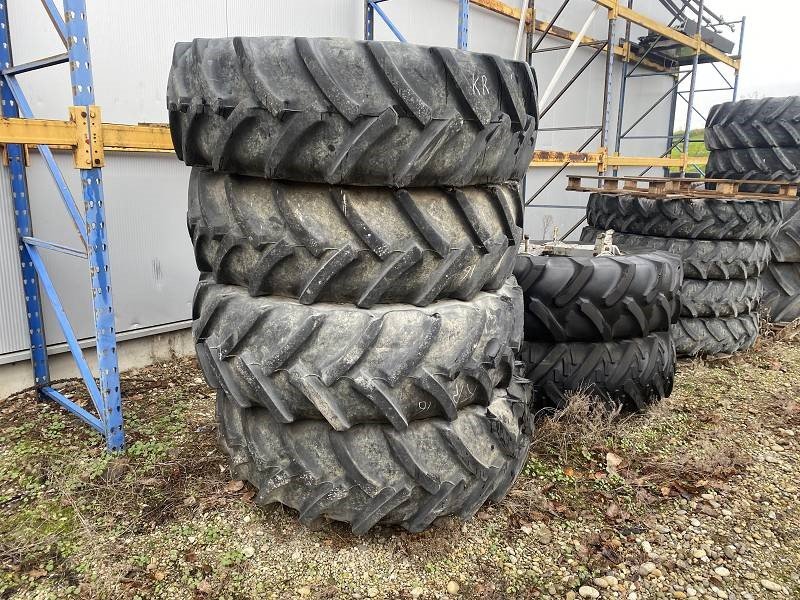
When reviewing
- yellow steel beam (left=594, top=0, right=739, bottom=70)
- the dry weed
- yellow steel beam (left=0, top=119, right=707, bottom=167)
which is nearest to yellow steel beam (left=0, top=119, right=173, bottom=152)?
yellow steel beam (left=0, top=119, right=707, bottom=167)

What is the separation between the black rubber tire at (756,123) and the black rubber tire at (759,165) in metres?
0.07

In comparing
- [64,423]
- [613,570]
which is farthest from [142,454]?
[613,570]

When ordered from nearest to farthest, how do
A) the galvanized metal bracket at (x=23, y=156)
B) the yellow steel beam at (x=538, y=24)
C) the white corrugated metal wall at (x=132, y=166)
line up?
1. the galvanized metal bracket at (x=23, y=156)
2. the white corrugated metal wall at (x=132, y=166)
3. the yellow steel beam at (x=538, y=24)

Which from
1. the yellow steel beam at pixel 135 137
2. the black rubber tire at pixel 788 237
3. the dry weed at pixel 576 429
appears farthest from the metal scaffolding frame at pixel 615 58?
the dry weed at pixel 576 429

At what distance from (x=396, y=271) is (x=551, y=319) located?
1.42m

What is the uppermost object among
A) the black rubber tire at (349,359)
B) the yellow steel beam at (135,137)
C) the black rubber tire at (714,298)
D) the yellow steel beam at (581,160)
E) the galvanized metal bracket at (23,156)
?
the yellow steel beam at (135,137)

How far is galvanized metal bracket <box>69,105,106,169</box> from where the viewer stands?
2.52m

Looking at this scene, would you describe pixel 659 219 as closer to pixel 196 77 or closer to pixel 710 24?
pixel 196 77

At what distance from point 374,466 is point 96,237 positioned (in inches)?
68.8

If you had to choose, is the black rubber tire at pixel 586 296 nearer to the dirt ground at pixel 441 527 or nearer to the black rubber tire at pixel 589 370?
the black rubber tire at pixel 589 370

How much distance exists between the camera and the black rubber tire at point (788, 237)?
5.28 metres

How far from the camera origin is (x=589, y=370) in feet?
10.0

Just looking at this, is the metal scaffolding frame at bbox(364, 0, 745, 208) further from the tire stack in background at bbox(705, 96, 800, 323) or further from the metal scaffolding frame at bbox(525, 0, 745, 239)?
the tire stack in background at bbox(705, 96, 800, 323)

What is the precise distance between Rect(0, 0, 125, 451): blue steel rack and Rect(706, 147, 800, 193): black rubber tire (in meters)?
5.47
